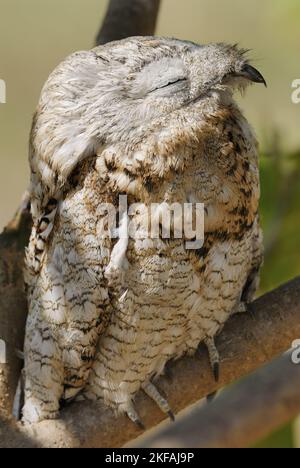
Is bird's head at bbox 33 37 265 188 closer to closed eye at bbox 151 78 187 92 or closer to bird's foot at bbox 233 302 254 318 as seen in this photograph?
closed eye at bbox 151 78 187 92

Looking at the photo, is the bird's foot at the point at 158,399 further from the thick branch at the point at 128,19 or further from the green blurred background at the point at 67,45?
the green blurred background at the point at 67,45

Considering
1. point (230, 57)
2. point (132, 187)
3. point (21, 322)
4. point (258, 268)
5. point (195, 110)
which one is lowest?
point (21, 322)

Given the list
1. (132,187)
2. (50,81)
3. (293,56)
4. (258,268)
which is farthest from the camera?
(293,56)

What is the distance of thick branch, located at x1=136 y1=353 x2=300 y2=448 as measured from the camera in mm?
1551

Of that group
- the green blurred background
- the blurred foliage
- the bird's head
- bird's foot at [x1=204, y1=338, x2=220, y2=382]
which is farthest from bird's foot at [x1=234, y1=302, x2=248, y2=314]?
the green blurred background

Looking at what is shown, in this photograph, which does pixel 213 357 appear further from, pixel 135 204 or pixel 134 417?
pixel 135 204

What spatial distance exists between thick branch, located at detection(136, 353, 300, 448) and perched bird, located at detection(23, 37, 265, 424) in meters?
0.39

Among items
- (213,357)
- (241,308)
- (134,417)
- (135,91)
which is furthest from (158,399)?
(135,91)

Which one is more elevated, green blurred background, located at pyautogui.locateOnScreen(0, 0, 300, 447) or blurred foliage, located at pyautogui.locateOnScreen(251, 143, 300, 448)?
green blurred background, located at pyautogui.locateOnScreen(0, 0, 300, 447)

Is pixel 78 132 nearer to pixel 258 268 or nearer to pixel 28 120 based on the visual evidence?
pixel 258 268

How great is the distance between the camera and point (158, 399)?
2.29 meters

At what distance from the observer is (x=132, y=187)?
211cm
